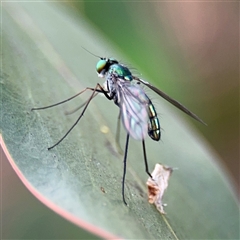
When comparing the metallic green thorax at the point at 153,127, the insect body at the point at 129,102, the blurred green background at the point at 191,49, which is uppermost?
the insect body at the point at 129,102

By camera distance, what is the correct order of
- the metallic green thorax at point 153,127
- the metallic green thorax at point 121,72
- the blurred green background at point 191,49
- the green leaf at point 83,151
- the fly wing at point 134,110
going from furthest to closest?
the blurred green background at point 191,49, the metallic green thorax at point 121,72, the metallic green thorax at point 153,127, the fly wing at point 134,110, the green leaf at point 83,151

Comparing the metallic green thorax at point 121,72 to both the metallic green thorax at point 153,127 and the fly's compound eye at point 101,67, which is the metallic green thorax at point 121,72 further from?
the metallic green thorax at point 153,127

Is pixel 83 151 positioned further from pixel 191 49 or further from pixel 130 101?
pixel 191 49

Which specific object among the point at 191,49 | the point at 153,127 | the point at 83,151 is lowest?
the point at 191,49

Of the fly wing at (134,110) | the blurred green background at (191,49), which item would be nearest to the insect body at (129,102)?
the fly wing at (134,110)

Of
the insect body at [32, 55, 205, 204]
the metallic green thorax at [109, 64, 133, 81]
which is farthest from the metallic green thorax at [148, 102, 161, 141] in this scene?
the metallic green thorax at [109, 64, 133, 81]

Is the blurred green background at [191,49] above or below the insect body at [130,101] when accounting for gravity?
below

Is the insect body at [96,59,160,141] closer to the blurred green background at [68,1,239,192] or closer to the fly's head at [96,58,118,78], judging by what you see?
the fly's head at [96,58,118,78]

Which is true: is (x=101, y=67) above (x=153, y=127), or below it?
above

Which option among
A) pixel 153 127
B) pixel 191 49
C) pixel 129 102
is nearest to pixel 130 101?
pixel 129 102
